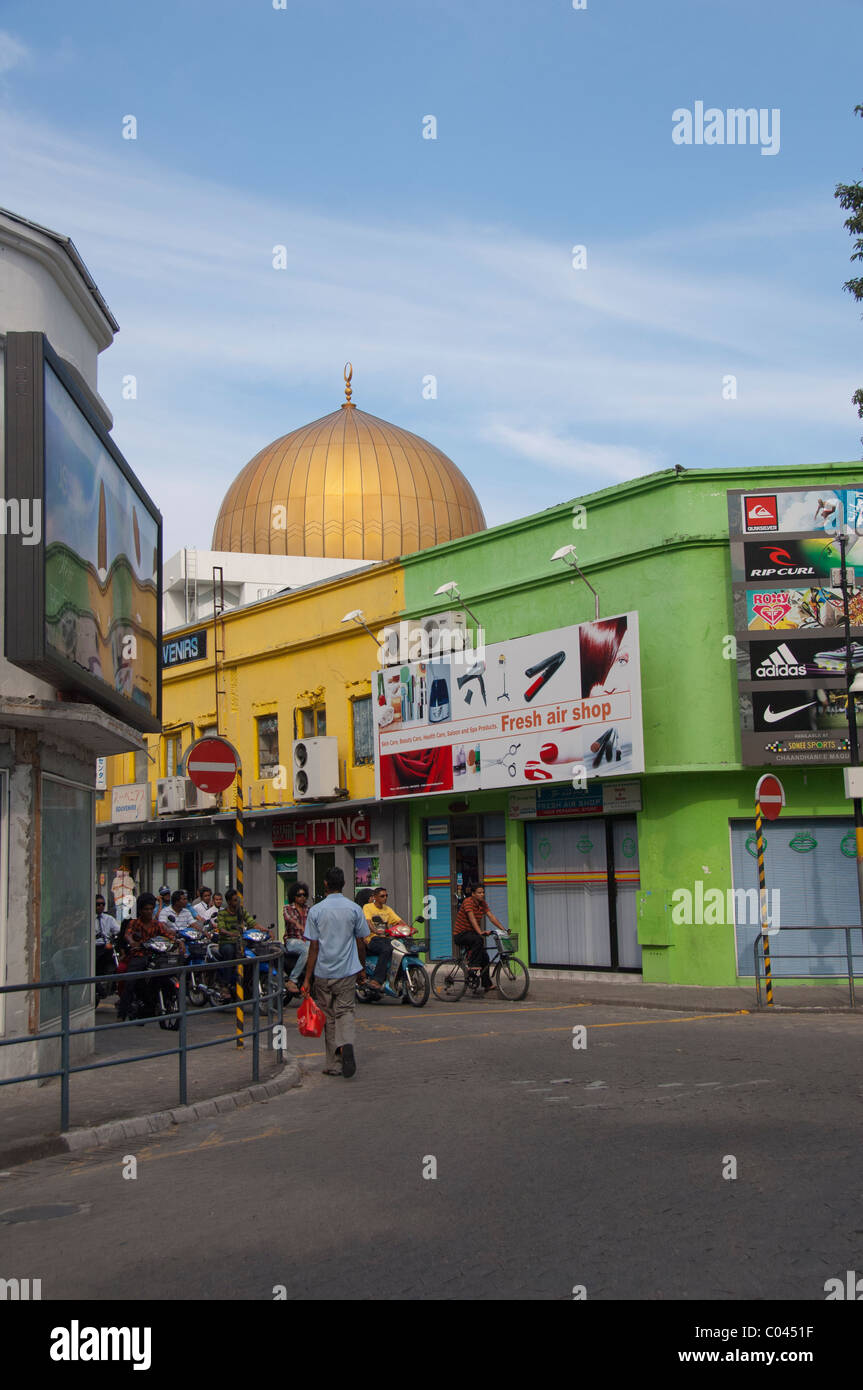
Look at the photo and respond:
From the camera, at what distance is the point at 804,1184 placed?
7.23 m

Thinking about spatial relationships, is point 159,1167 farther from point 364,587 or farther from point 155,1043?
point 364,587

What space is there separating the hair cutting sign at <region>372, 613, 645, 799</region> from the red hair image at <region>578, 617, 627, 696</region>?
0.02 m

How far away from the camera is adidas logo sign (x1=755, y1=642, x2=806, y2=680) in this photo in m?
21.2

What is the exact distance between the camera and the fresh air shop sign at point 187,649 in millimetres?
37188

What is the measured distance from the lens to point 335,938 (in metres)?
12.5

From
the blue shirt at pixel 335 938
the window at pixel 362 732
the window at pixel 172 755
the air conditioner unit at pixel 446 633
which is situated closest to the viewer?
the blue shirt at pixel 335 938

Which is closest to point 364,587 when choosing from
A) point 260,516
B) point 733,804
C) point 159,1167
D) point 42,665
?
point 733,804

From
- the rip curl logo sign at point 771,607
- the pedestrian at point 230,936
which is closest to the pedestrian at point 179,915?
the pedestrian at point 230,936

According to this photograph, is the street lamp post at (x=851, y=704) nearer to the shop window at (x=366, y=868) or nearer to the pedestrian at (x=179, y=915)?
the pedestrian at (x=179, y=915)

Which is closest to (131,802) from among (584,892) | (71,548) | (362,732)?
(362,732)

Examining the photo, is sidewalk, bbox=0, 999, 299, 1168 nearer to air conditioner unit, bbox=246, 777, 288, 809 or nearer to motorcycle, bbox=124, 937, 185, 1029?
motorcycle, bbox=124, 937, 185, 1029

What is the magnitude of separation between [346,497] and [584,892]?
2435 centimetres

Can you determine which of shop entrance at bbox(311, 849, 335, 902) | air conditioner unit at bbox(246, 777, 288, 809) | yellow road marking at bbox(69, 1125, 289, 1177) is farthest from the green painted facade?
yellow road marking at bbox(69, 1125, 289, 1177)

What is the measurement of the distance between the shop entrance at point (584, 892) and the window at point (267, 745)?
10087 millimetres
